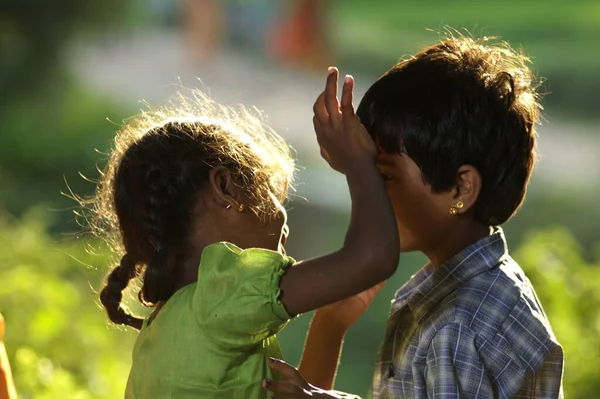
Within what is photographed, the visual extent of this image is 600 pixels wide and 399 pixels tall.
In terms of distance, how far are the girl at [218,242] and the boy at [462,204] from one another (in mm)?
200

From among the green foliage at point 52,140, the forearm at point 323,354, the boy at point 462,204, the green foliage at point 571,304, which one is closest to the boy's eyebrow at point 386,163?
the boy at point 462,204

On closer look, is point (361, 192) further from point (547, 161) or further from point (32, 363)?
point (547, 161)

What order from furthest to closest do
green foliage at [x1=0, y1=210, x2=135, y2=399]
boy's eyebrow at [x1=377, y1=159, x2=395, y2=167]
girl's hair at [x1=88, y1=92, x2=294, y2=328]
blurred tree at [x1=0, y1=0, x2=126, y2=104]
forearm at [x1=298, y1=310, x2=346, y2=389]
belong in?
blurred tree at [x1=0, y1=0, x2=126, y2=104] → green foliage at [x1=0, y1=210, x2=135, y2=399] → forearm at [x1=298, y1=310, x2=346, y2=389] → boy's eyebrow at [x1=377, y1=159, x2=395, y2=167] → girl's hair at [x1=88, y1=92, x2=294, y2=328]

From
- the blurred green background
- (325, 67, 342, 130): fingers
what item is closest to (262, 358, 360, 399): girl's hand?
(325, 67, 342, 130): fingers

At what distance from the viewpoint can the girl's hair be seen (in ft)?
6.12

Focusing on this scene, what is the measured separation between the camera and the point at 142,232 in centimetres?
191

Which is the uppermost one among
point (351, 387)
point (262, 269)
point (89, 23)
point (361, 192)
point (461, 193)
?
point (89, 23)

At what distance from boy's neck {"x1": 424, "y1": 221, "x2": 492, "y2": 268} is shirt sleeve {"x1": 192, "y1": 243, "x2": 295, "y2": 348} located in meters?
0.44

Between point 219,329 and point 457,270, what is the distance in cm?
53

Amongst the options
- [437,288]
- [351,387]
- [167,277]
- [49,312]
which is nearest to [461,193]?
[437,288]

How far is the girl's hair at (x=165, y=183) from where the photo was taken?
1.86m

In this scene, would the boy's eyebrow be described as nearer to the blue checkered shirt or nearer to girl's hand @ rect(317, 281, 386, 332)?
the blue checkered shirt

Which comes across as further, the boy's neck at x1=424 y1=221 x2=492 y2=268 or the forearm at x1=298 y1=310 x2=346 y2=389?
the forearm at x1=298 y1=310 x2=346 y2=389

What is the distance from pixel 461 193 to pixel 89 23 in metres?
8.53
